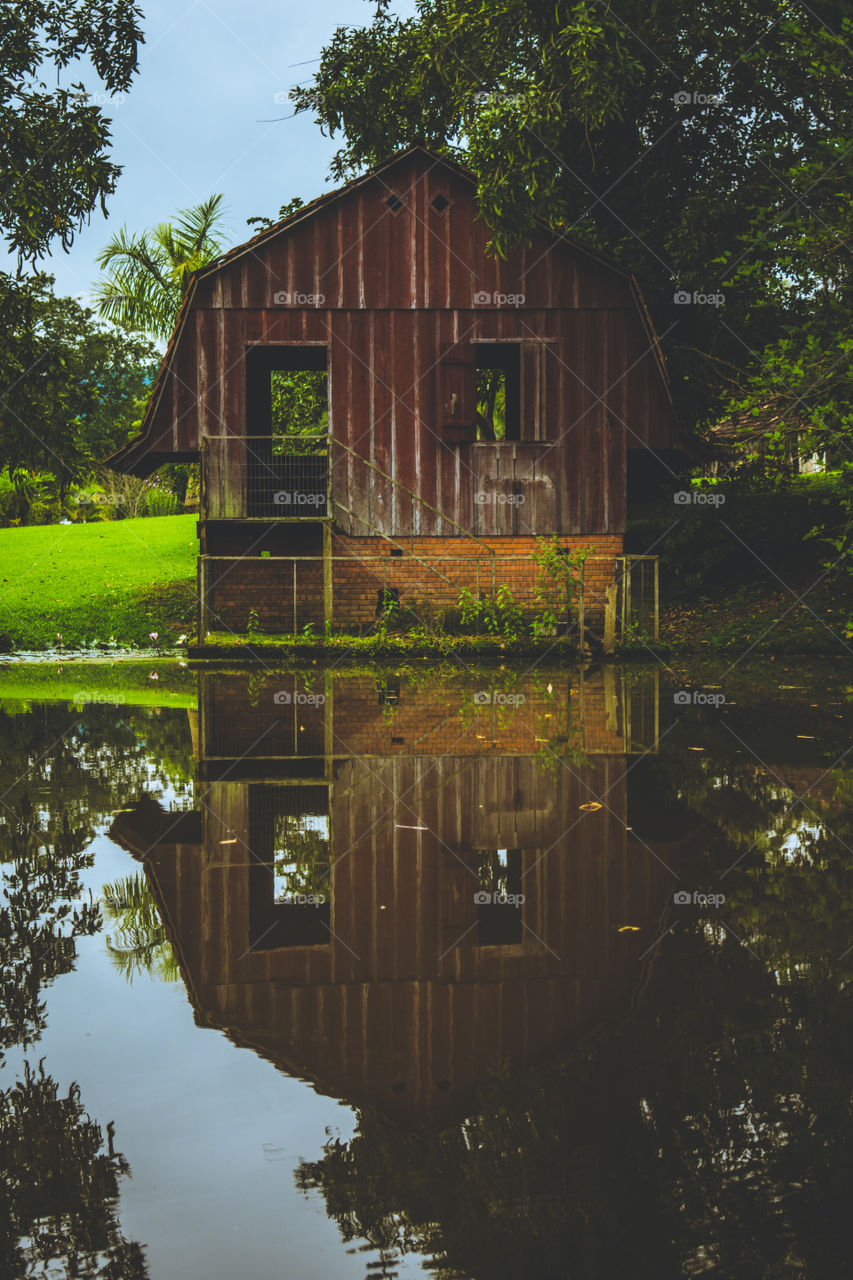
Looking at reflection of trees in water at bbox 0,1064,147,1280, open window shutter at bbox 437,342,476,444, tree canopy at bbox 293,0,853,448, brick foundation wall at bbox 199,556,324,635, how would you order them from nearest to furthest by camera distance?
reflection of trees in water at bbox 0,1064,147,1280, tree canopy at bbox 293,0,853,448, open window shutter at bbox 437,342,476,444, brick foundation wall at bbox 199,556,324,635

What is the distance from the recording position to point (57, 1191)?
2.30 metres

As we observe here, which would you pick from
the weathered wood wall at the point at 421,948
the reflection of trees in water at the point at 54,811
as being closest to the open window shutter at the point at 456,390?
the reflection of trees in water at the point at 54,811

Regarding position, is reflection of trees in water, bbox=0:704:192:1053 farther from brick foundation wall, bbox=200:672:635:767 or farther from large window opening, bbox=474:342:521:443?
large window opening, bbox=474:342:521:443

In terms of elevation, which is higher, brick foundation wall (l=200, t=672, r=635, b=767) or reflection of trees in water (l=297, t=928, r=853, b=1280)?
brick foundation wall (l=200, t=672, r=635, b=767)

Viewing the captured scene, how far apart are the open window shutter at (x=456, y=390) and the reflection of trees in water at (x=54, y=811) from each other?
9898mm

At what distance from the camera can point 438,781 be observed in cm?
711

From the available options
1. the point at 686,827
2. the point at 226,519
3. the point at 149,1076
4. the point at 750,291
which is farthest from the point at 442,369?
the point at 149,1076

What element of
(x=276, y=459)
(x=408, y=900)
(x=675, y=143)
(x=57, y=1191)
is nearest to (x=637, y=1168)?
(x=57, y=1191)

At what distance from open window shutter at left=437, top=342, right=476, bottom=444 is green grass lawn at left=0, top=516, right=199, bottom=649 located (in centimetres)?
716

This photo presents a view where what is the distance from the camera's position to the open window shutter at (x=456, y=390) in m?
19.5

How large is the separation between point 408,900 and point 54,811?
8.63 ft

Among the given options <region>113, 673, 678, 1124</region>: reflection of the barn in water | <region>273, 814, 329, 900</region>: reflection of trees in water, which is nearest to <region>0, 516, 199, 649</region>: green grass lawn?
<region>113, 673, 678, 1124</region>: reflection of the barn in water

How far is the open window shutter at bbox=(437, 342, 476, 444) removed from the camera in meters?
19.5

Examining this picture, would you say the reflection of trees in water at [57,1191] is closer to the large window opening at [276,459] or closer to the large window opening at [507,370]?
the large window opening at [276,459]
